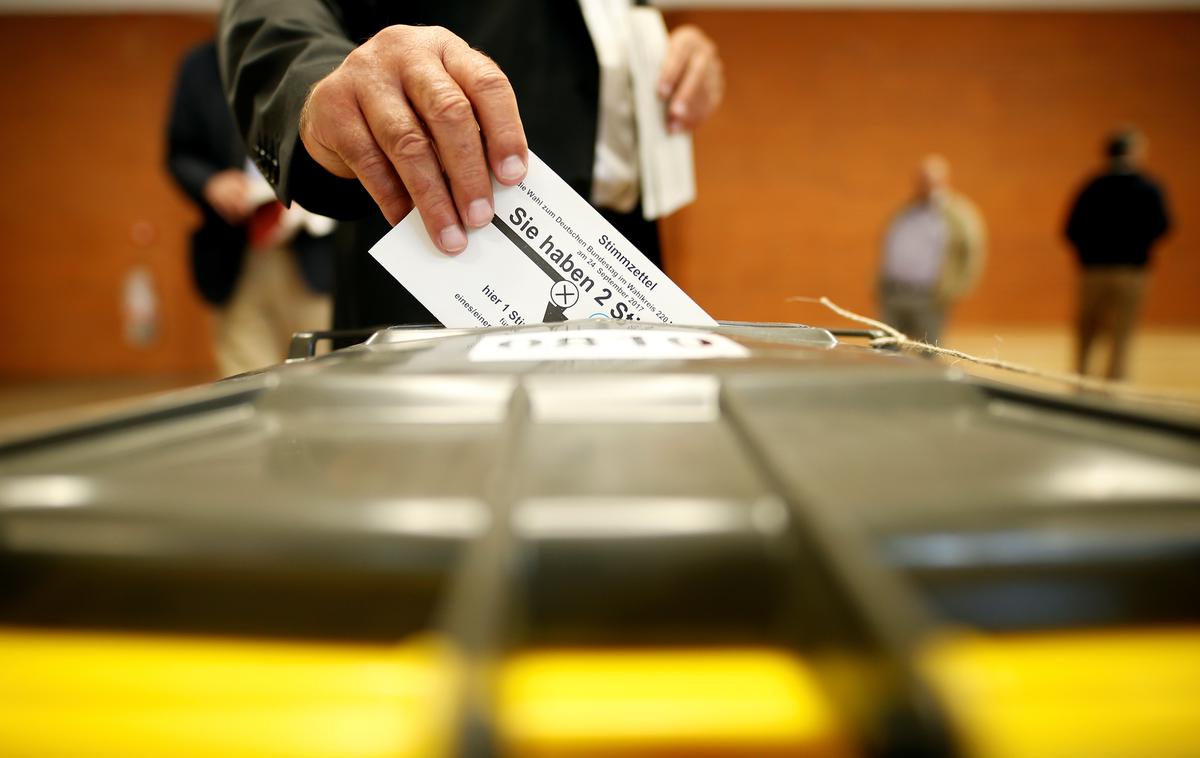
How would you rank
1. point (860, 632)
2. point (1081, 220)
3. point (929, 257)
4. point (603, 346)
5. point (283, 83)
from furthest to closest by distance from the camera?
1. point (929, 257)
2. point (1081, 220)
3. point (283, 83)
4. point (603, 346)
5. point (860, 632)

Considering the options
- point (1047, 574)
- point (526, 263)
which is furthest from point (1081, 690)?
point (526, 263)

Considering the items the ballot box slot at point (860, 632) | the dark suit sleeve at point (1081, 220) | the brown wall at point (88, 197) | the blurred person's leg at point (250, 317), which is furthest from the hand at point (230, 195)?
the brown wall at point (88, 197)

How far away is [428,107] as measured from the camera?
51 cm

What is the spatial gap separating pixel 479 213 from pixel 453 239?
0.03 meters

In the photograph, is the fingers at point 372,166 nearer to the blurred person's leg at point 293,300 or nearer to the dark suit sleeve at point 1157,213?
the blurred person's leg at point 293,300

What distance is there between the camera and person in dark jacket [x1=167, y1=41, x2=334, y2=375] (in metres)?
1.61

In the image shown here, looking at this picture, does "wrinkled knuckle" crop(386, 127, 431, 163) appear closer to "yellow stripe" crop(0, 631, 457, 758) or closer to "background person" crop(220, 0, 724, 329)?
"background person" crop(220, 0, 724, 329)

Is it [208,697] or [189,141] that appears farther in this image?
[189,141]

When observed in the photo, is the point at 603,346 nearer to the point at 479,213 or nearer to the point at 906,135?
the point at 479,213

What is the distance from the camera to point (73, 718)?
0.52 feet

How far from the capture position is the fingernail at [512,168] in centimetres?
54

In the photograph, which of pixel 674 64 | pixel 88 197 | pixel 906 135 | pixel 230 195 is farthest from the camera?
pixel 906 135

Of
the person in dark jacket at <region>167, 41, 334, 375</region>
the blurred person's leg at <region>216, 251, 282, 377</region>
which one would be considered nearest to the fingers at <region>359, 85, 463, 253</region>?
the person in dark jacket at <region>167, 41, 334, 375</region>

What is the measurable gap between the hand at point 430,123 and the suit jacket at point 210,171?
1198mm
